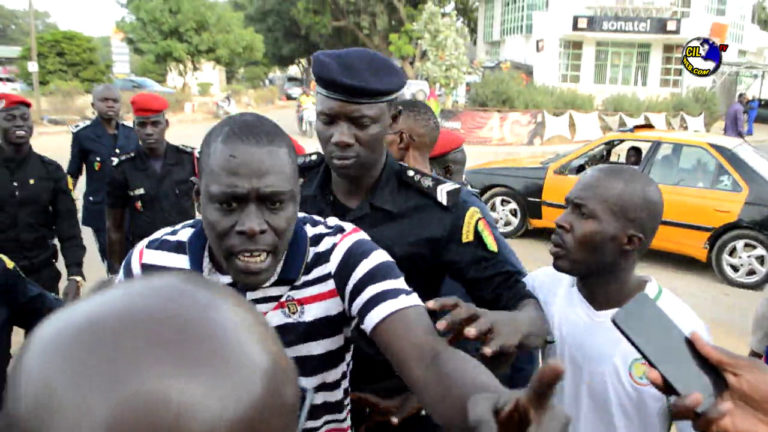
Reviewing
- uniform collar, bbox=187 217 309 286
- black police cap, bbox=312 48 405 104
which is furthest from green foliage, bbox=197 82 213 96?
uniform collar, bbox=187 217 309 286

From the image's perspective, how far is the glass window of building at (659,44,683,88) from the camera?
31078 mm

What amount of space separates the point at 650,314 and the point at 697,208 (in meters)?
6.07

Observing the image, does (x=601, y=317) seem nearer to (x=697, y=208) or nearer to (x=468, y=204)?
(x=468, y=204)

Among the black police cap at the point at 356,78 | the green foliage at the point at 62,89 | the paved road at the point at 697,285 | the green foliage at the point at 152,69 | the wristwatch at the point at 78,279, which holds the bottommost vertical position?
the paved road at the point at 697,285

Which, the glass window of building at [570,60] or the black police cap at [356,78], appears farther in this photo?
the glass window of building at [570,60]

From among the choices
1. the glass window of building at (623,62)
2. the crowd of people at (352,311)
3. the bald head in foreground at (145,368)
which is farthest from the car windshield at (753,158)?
the glass window of building at (623,62)

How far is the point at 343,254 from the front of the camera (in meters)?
1.52

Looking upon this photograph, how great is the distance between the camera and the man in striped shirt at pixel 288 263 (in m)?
1.41

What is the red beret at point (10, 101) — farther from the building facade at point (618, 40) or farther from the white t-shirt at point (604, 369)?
the building facade at point (618, 40)

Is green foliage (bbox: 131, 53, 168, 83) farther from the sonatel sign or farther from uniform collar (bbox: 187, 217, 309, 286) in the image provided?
uniform collar (bbox: 187, 217, 309, 286)

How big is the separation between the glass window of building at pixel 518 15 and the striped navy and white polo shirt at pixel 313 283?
3308 centimetres

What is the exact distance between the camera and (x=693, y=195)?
6.83 meters

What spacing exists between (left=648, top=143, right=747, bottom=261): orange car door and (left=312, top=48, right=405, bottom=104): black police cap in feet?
18.3

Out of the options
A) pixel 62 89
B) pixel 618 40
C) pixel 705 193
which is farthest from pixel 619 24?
pixel 705 193
